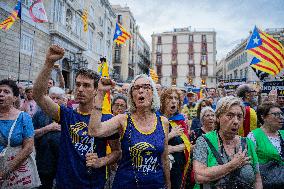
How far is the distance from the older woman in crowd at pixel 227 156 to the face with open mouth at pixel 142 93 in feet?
2.22

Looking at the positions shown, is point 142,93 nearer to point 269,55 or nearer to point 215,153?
point 215,153

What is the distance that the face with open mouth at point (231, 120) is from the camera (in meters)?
2.55

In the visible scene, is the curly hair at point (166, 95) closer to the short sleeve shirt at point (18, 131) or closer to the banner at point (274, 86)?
the short sleeve shirt at point (18, 131)

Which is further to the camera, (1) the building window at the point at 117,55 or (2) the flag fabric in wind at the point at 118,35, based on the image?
(1) the building window at the point at 117,55

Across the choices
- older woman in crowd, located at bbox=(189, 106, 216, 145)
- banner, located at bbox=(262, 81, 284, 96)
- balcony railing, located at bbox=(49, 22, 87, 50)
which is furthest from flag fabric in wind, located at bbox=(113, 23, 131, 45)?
older woman in crowd, located at bbox=(189, 106, 216, 145)

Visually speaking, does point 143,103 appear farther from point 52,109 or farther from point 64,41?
point 64,41

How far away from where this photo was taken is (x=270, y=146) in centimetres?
337

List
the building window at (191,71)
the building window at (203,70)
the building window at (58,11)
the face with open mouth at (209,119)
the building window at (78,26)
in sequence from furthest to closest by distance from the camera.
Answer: the building window at (191,71), the building window at (203,70), the building window at (78,26), the building window at (58,11), the face with open mouth at (209,119)

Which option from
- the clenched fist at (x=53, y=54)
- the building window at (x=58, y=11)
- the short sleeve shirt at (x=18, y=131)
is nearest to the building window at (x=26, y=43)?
the building window at (x=58, y=11)

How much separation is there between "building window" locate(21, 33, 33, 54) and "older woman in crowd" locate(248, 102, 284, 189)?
578 inches

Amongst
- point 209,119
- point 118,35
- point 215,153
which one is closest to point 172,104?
point 209,119

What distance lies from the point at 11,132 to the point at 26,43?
14.6 metres

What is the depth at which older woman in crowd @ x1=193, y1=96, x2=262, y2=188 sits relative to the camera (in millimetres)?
2328

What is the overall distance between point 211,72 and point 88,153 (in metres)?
56.1
